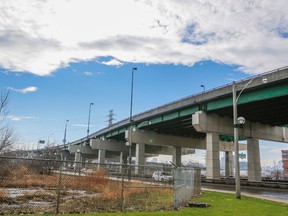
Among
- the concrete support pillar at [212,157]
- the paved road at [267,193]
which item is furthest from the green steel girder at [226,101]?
the paved road at [267,193]

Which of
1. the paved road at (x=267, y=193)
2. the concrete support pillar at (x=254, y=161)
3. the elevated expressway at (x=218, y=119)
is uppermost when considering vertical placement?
the elevated expressway at (x=218, y=119)

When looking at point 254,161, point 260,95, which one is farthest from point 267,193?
point 254,161

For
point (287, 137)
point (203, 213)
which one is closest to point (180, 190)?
point (203, 213)

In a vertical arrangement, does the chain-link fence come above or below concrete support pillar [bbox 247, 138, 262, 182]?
below

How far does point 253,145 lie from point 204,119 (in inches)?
439

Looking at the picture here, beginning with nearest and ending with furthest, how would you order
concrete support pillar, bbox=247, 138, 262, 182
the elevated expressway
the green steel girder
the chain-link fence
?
the chain-link fence < the green steel girder < the elevated expressway < concrete support pillar, bbox=247, 138, 262, 182

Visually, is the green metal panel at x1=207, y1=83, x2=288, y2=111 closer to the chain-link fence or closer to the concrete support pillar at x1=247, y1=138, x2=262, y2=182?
the concrete support pillar at x1=247, y1=138, x2=262, y2=182

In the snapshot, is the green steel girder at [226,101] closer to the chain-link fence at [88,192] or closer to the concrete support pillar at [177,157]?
the chain-link fence at [88,192]

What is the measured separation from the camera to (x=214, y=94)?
4141cm

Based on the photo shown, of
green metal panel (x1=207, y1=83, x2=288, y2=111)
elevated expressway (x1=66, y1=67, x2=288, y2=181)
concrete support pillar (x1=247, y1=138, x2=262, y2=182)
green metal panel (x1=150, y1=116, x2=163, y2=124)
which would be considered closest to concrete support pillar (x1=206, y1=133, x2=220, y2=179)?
elevated expressway (x1=66, y1=67, x2=288, y2=181)

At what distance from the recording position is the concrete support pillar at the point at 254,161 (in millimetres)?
48312

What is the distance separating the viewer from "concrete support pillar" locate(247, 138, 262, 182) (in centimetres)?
4831

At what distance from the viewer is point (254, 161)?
48.8 metres

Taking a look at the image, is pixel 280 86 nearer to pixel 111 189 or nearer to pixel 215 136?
pixel 215 136
